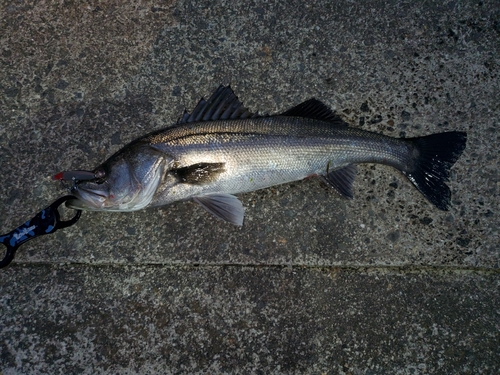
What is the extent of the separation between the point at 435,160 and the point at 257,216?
1.73m

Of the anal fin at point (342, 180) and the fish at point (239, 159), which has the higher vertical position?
the fish at point (239, 159)

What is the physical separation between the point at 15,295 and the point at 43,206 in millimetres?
812

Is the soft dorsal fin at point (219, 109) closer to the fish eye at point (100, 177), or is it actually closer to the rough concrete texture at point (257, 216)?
the rough concrete texture at point (257, 216)

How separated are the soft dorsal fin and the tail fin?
5.38 feet

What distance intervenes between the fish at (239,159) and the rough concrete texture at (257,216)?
25cm

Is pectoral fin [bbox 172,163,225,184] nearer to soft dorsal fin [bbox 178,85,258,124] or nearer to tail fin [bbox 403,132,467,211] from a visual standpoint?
soft dorsal fin [bbox 178,85,258,124]

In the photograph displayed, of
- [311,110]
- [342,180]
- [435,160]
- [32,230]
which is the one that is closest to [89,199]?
[32,230]

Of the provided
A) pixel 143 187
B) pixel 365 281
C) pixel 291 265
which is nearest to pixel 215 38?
pixel 143 187

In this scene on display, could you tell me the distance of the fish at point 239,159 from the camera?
306 cm

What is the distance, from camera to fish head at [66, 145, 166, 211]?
3014mm

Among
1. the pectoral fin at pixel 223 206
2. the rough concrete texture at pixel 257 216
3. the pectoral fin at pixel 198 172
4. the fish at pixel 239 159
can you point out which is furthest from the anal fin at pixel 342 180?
the pectoral fin at pixel 198 172

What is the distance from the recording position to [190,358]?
10.8 feet

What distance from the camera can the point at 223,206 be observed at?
3.27m

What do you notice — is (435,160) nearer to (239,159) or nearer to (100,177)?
(239,159)
